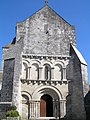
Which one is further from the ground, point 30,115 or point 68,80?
point 68,80

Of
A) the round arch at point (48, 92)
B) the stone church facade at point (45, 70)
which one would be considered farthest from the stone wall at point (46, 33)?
the round arch at point (48, 92)

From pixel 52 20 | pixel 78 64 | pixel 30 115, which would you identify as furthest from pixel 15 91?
pixel 52 20

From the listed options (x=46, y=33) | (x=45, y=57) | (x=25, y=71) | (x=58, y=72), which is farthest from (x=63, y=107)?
(x=46, y=33)

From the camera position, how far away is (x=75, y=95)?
20.1 meters

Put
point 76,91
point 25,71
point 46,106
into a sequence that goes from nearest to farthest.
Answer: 1. point 76,91
2. point 46,106
3. point 25,71

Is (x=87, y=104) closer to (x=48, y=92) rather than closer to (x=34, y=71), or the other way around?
(x=48, y=92)

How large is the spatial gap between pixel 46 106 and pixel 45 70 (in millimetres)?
3635

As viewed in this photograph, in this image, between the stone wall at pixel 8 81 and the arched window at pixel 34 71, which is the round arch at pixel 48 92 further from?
the stone wall at pixel 8 81

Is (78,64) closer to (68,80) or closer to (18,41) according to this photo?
(68,80)

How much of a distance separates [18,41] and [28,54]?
170 cm

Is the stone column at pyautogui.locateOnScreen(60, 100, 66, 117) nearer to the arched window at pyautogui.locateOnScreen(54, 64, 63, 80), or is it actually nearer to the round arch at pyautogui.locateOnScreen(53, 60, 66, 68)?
the arched window at pyautogui.locateOnScreen(54, 64, 63, 80)

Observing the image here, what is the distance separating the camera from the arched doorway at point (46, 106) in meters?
20.5

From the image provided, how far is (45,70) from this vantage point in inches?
846

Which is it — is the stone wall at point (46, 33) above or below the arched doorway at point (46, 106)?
above
